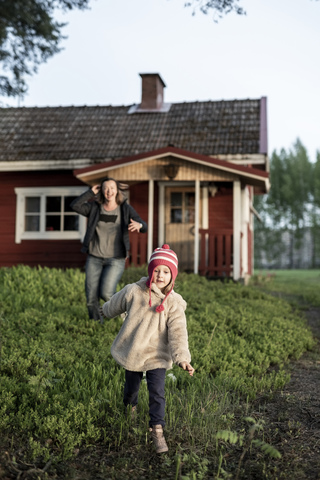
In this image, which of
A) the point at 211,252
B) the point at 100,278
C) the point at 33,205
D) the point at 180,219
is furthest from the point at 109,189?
the point at 33,205

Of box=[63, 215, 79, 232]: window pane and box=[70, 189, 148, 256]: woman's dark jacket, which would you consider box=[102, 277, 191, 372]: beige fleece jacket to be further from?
box=[63, 215, 79, 232]: window pane

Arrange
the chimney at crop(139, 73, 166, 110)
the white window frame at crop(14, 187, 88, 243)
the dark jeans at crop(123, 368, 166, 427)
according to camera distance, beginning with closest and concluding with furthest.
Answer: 1. the dark jeans at crop(123, 368, 166, 427)
2. the white window frame at crop(14, 187, 88, 243)
3. the chimney at crop(139, 73, 166, 110)

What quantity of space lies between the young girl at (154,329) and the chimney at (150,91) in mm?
13620

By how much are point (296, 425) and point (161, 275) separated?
1625mm

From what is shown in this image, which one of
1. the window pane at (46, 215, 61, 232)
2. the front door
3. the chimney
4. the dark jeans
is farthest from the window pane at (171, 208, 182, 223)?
the dark jeans

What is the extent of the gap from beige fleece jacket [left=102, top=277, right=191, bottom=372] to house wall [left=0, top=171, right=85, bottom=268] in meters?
10.9

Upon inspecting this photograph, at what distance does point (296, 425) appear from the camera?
4.07 metres

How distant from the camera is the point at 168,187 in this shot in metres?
14.3

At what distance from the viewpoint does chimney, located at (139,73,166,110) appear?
16.7 metres

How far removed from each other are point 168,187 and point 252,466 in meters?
11.3

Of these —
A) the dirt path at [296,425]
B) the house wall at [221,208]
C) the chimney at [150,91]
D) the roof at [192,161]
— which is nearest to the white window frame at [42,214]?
the roof at [192,161]

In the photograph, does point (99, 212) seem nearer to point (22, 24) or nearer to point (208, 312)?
point (208, 312)

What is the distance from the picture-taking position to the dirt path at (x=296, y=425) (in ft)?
10.8

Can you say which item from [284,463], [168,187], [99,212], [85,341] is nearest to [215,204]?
[168,187]
